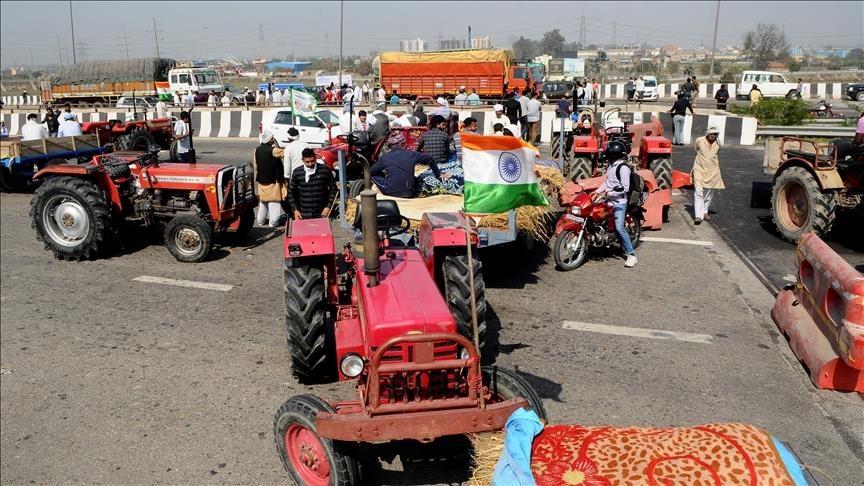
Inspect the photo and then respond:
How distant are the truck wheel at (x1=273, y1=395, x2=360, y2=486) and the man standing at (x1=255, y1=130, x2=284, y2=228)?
6411 mm

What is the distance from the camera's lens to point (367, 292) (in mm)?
4508

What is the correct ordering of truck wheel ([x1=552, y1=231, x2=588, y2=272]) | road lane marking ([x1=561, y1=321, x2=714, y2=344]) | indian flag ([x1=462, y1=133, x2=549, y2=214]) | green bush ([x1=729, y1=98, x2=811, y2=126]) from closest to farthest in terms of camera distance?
1. road lane marking ([x1=561, y1=321, x2=714, y2=344])
2. indian flag ([x1=462, y1=133, x2=549, y2=214])
3. truck wheel ([x1=552, y1=231, x2=588, y2=272])
4. green bush ([x1=729, y1=98, x2=811, y2=126])

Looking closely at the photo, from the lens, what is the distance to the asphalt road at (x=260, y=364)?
4418mm

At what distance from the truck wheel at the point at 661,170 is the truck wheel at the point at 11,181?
12.2 meters

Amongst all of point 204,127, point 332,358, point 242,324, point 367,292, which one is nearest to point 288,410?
point 367,292

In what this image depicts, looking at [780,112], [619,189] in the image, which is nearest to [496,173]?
[619,189]

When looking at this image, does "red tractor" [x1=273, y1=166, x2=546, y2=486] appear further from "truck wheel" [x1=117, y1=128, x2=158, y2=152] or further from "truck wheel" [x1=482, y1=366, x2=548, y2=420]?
"truck wheel" [x1=117, y1=128, x2=158, y2=152]

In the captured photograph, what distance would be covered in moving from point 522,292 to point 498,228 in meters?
0.84

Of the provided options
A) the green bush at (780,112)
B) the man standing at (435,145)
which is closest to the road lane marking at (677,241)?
the man standing at (435,145)

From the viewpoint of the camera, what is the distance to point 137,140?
16.8 m

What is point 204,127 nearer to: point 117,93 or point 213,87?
point 213,87

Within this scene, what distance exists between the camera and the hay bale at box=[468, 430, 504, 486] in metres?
3.54

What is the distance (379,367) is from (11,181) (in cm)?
1284

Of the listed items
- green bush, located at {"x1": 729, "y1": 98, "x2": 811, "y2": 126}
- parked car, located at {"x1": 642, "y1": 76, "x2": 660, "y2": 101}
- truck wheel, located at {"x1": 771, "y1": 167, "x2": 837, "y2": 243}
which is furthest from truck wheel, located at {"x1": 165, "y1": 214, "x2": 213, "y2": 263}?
parked car, located at {"x1": 642, "y1": 76, "x2": 660, "y2": 101}
